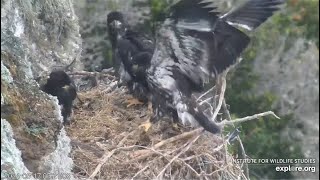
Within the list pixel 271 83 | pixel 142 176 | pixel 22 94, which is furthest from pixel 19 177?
pixel 271 83

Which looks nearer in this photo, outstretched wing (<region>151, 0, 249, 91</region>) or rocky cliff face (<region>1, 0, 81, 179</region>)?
rocky cliff face (<region>1, 0, 81, 179</region>)

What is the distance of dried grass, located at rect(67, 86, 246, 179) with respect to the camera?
18.2 ft

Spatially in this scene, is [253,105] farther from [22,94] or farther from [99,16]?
[22,94]

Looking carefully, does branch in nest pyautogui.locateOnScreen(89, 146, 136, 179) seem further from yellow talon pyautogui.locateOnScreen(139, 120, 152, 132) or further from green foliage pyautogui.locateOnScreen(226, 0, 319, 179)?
green foliage pyautogui.locateOnScreen(226, 0, 319, 179)

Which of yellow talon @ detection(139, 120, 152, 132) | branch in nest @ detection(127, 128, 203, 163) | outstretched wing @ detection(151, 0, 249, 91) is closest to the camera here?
outstretched wing @ detection(151, 0, 249, 91)

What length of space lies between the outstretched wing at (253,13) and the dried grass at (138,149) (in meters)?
0.96

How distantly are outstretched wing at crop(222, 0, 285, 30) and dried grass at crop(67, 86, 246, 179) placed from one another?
960 mm

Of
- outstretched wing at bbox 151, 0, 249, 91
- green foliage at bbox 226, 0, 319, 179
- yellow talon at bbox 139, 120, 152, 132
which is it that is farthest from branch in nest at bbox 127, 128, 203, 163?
green foliage at bbox 226, 0, 319, 179

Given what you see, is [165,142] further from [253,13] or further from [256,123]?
[256,123]

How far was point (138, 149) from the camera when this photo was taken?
586cm

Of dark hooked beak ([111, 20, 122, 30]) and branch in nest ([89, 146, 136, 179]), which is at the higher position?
dark hooked beak ([111, 20, 122, 30])

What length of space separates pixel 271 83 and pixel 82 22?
9.02ft

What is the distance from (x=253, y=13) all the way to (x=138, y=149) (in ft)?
4.16

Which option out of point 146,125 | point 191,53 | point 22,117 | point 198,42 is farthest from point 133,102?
point 22,117
